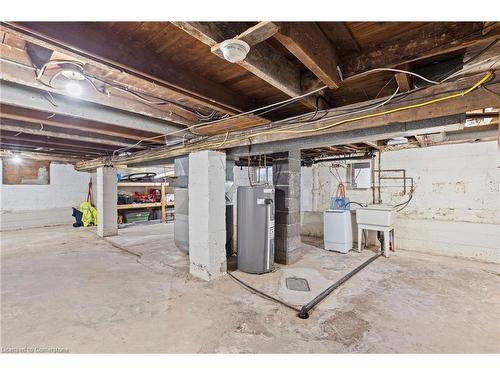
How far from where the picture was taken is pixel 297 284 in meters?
2.74

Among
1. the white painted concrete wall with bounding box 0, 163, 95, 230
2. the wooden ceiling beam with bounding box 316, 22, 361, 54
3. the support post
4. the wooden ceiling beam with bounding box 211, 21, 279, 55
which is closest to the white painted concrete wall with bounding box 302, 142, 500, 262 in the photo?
the wooden ceiling beam with bounding box 316, 22, 361, 54

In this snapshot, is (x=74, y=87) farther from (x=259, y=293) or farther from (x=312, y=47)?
(x=259, y=293)

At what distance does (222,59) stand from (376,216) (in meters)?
3.58

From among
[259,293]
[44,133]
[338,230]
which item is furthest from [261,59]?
[338,230]

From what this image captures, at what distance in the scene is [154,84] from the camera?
1487 mm

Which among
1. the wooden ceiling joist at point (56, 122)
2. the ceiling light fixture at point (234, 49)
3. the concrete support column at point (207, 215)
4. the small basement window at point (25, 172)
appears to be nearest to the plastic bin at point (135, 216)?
the small basement window at point (25, 172)

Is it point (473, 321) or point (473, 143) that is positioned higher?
point (473, 143)

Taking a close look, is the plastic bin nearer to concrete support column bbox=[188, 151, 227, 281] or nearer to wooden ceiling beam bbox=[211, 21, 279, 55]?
concrete support column bbox=[188, 151, 227, 281]

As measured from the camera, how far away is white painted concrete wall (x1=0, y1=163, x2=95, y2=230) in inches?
237

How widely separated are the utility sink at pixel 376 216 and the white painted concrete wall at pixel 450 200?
2.41 feet

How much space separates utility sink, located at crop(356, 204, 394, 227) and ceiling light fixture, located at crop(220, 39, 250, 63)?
12.1 ft

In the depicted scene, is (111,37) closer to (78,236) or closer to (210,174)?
(210,174)
